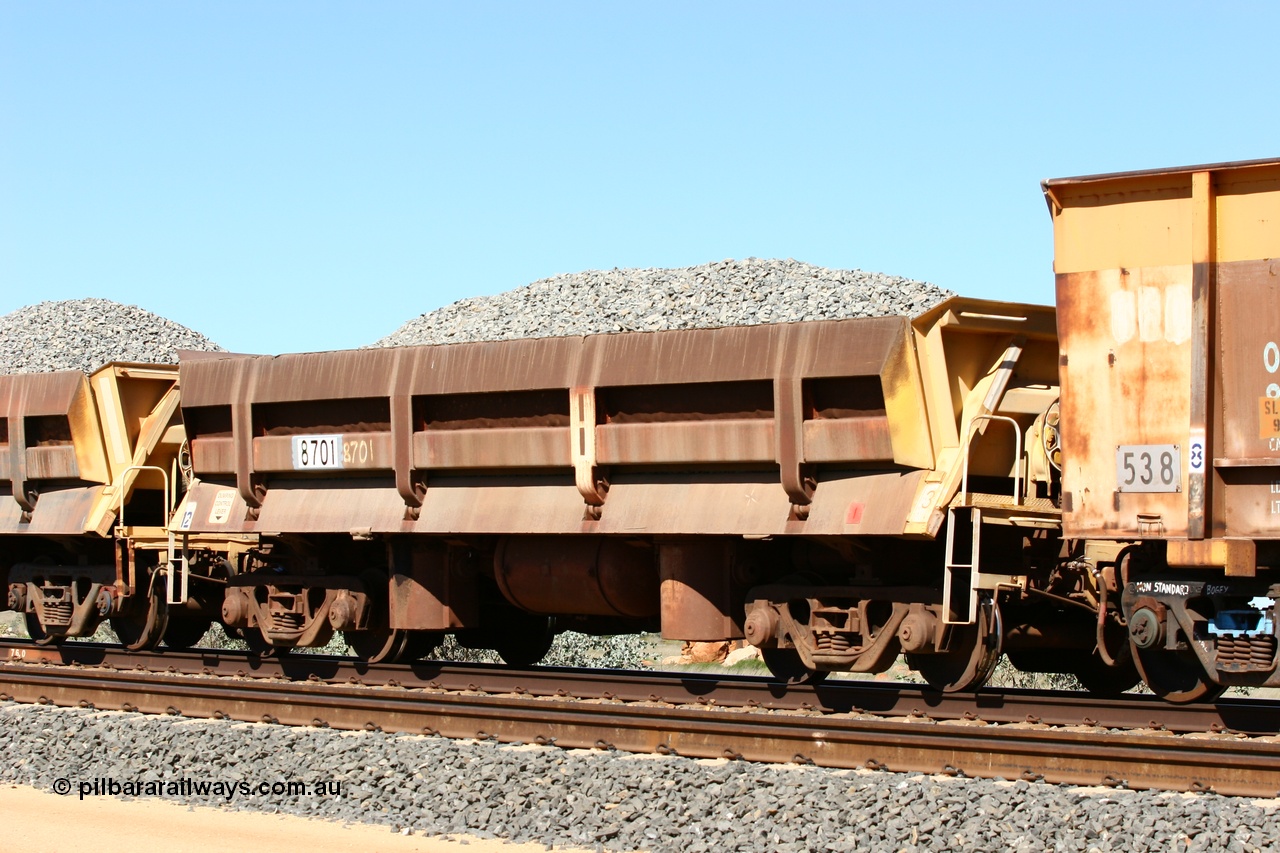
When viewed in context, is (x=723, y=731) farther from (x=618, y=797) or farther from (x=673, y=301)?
(x=673, y=301)

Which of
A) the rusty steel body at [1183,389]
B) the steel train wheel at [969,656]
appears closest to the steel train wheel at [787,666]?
the steel train wheel at [969,656]

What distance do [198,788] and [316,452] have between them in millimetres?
3976

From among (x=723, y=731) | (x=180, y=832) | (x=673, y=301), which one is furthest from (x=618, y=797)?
(x=673, y=301)

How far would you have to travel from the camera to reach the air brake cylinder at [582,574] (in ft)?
39.1

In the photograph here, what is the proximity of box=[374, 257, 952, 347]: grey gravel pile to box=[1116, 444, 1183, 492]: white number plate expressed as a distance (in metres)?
16.1

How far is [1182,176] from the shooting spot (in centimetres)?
897

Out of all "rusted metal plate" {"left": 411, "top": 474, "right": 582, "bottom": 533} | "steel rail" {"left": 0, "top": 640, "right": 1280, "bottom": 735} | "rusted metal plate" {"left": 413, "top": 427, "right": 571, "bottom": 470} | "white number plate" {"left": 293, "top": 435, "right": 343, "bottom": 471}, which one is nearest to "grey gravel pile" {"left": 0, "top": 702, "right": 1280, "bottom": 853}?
"steel rail" {"left": 0, "top": 640, "right": 1280, "bottom": 735}

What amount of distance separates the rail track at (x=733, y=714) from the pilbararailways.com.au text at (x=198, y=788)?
156 cm

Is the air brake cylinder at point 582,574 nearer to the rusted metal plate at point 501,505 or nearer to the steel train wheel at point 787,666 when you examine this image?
the rusted metal plate at point 501,505

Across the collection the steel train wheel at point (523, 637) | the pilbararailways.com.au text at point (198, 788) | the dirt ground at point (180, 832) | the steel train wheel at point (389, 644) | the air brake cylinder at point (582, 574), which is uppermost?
the air brake cylinder at point (582, 574)

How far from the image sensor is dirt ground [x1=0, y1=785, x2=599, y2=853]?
814 centimetres

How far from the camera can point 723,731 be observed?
9.93 m

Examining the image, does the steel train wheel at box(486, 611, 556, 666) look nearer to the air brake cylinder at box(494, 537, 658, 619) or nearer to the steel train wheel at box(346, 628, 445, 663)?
the steel train wheel at box(346, 628, 445, 663)

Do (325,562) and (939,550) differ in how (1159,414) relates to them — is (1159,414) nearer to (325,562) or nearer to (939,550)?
(939,550)
